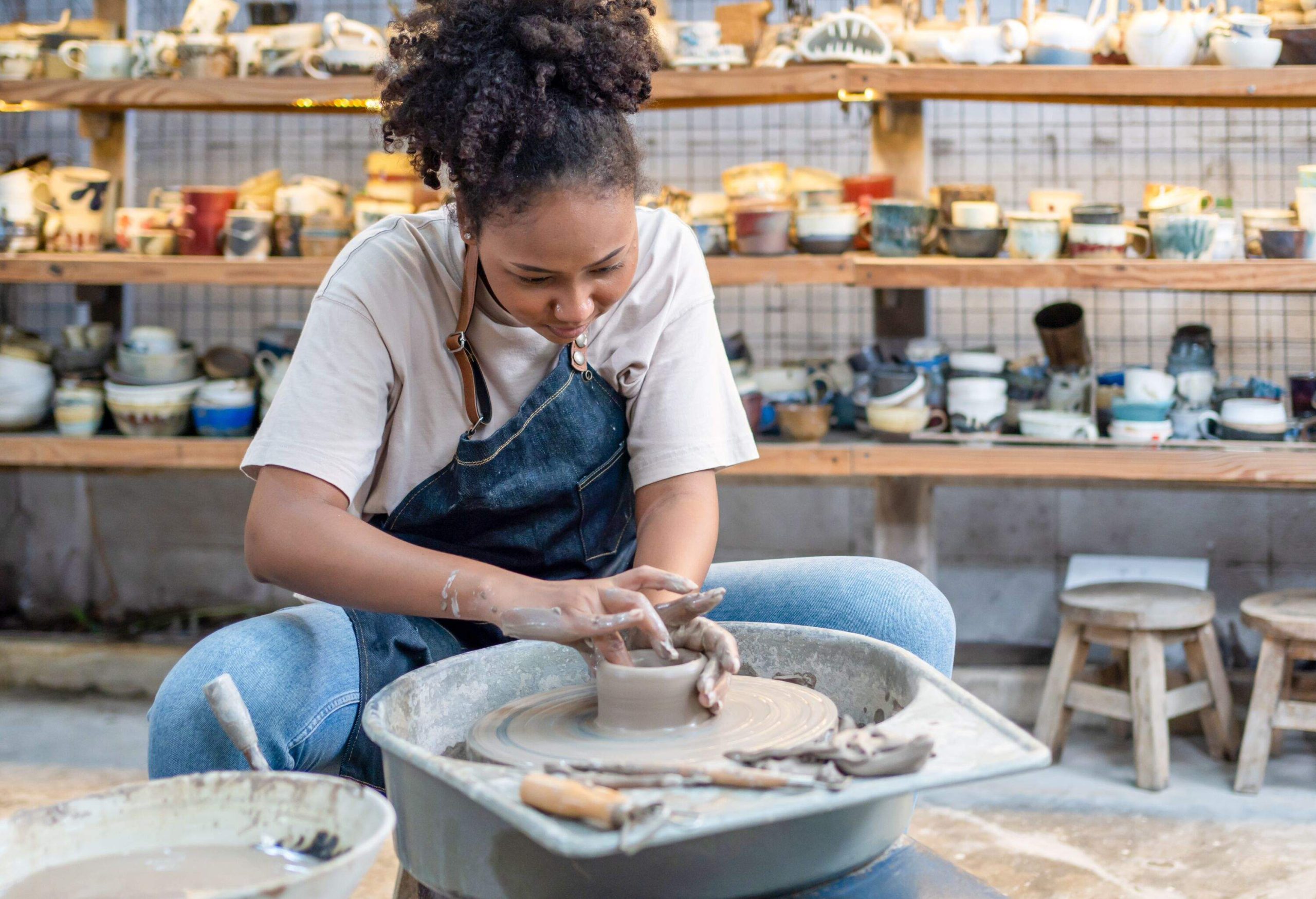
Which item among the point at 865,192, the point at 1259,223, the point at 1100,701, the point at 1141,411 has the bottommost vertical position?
the point at 1100,701

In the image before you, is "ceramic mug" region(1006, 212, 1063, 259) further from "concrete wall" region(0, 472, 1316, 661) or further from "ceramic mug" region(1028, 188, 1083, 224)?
"concrete wall" region(0, 472, 1316, 661)

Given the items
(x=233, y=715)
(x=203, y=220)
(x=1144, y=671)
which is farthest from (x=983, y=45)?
(x=233, y=715)

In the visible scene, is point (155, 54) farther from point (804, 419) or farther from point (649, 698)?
point (649, 698)

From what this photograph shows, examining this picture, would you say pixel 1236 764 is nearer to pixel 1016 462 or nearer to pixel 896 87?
pixel 1016 462

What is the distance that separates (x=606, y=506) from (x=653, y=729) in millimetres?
536

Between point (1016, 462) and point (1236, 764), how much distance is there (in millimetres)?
873

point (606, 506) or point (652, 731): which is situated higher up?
point (606, 506)

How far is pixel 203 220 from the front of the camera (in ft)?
10.5

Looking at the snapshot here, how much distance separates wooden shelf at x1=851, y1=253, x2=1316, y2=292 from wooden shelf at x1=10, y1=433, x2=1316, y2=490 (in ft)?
1.19

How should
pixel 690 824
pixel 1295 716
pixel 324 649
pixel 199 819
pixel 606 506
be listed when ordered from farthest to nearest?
pixel 1295 716 < pixel 606 506 < pixel 324 649 < pixel 199 819 < pixel 690 824

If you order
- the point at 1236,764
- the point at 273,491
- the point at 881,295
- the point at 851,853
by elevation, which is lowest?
the point at 1236,764

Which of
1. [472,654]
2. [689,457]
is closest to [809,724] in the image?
[472,654]

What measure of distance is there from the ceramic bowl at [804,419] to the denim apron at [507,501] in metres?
1.36

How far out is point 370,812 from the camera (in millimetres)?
938
